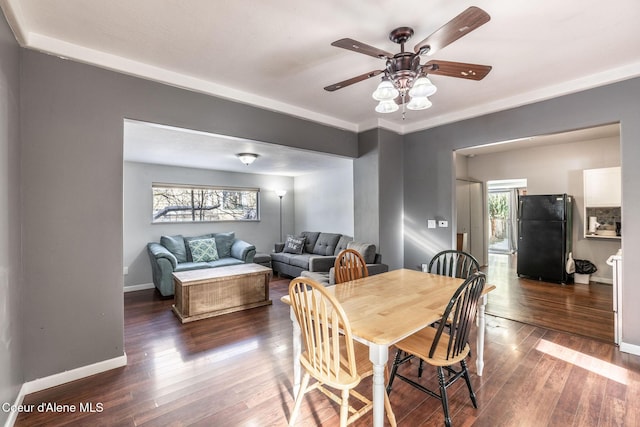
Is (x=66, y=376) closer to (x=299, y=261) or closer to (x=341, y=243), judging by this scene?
(x=299, y=261)

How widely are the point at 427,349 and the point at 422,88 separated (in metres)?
1.61

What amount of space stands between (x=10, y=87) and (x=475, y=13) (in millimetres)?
2653

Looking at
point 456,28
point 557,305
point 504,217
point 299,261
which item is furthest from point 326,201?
point 504,217

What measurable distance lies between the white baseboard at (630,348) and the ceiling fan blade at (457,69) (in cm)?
277

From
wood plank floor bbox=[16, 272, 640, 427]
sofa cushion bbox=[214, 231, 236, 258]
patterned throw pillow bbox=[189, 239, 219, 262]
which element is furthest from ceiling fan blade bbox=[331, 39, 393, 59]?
sofa cushion bbox=[214, 231, 236, 258]

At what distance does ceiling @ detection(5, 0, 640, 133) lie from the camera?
179 cm

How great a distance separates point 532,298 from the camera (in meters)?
4.15

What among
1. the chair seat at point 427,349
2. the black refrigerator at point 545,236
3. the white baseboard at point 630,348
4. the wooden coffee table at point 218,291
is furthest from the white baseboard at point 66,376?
the black refrigerator at point 545,236

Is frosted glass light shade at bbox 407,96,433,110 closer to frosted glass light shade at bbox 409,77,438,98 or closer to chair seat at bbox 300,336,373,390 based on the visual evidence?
frosted glass light shade at bbox 409,77,438,98

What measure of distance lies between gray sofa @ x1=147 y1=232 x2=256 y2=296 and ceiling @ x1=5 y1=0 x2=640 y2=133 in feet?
9.38

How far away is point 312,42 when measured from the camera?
2.15m

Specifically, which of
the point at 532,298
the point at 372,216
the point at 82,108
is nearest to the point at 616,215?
the point at 532,298

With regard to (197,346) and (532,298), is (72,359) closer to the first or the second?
(197,346)

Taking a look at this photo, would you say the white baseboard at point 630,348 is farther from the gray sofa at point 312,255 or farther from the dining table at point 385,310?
the gray sofa at point 312,255
